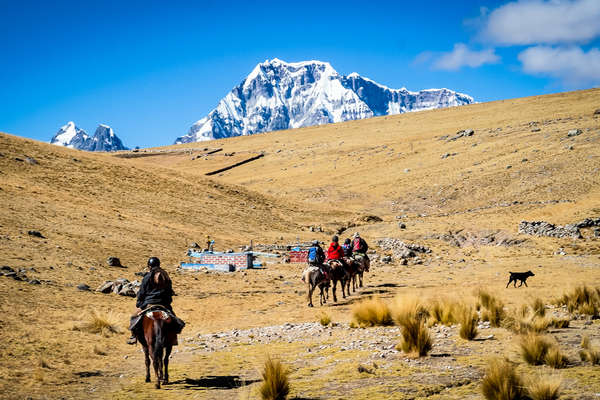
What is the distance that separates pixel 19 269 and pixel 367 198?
5025 centimetres

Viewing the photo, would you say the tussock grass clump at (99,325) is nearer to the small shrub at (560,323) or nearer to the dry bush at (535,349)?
the dry bush at (535,349)

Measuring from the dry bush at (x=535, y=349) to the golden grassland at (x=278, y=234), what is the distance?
1.03 feet

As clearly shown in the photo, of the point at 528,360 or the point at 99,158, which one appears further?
the point at 99,158

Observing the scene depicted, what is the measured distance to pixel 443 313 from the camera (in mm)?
12430

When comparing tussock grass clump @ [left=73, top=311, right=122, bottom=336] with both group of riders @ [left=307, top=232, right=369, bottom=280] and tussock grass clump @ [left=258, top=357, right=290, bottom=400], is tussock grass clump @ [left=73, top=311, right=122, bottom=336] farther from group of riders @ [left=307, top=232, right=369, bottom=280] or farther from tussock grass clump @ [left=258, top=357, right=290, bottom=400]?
tussock grass clump @ [left=258, top=357, right=290, bottom=400]

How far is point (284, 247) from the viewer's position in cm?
3791

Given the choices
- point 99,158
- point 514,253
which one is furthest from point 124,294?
point 99,158

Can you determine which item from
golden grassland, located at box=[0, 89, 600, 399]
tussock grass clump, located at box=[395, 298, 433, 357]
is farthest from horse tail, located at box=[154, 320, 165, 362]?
tussock grass clump, located at box=[395, 298, 433, 357]

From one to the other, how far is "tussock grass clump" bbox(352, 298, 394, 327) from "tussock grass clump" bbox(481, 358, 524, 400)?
692 cm

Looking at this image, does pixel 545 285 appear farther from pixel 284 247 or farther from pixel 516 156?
pixel 516 156

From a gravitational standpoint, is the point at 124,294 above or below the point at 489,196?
below

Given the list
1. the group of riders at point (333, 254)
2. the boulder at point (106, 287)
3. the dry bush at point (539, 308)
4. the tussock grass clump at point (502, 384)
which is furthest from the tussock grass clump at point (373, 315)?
the boulder at point (106, 287)

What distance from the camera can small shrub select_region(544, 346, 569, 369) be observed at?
7.60m

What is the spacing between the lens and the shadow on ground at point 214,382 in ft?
28.9
